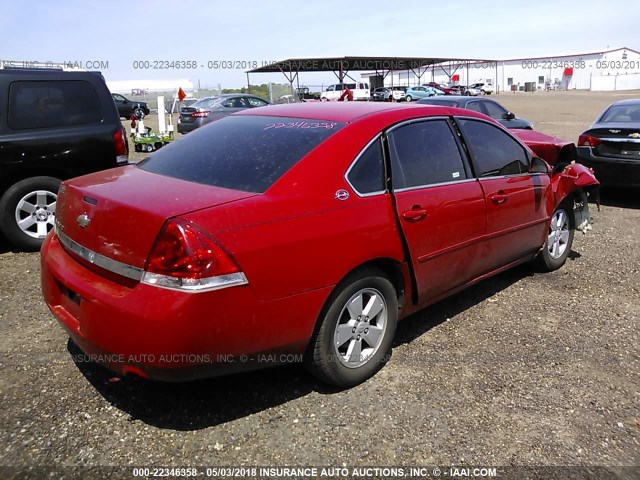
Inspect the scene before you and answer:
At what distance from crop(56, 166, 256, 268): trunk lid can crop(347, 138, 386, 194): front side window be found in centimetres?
67

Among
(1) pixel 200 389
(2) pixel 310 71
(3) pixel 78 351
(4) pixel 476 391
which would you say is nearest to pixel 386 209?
(4) pixel 476 391

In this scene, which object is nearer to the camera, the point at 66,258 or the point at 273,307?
the point at 273,307

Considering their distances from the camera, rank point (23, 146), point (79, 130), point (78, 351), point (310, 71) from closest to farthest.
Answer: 1. point (78, 351)
2. point (23, 146)
3. point (79, 130)
4. point (310, 71)

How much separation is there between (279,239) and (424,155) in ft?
4.65

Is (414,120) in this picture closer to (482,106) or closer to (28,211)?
(28,211)

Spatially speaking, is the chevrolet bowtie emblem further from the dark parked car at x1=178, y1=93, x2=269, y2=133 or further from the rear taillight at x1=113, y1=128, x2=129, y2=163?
the dark parked car at x1=178, y1=93, x2=269, y2=133

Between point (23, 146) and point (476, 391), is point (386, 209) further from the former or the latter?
point (23, 146)

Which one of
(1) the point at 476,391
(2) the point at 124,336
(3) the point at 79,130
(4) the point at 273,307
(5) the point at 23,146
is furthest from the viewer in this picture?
(3) the point at 79,130

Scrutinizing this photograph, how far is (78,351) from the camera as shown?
137 inches

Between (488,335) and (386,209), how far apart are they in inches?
56.4

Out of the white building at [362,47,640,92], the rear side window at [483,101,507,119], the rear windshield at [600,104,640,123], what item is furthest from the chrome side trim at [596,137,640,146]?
the white building at [362,47,640,92]

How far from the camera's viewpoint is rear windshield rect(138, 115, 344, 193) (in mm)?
2873

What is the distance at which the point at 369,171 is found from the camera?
3.12m

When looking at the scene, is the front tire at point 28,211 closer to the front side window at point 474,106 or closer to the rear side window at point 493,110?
the front side window at point 474,106
